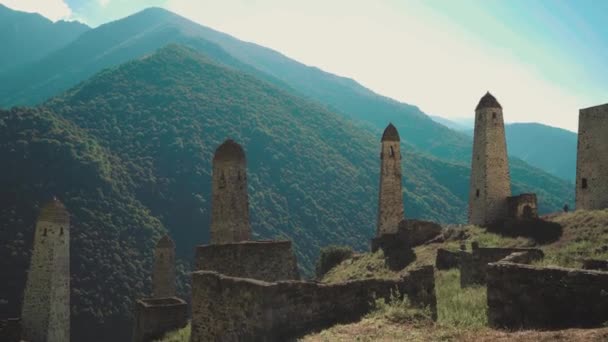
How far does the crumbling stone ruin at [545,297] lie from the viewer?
22.3 feet

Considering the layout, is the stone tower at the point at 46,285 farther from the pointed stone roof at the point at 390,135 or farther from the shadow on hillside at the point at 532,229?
the shadow on hillside at the point at 532,229

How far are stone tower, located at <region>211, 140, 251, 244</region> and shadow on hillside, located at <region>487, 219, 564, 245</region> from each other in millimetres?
13032

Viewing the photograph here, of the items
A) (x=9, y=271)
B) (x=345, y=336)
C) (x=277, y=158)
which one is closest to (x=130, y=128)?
(x=277, y=158)

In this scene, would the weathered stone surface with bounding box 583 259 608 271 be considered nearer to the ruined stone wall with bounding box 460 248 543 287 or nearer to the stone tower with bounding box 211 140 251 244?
the ruined stone wall with bounding box 460 248 543 287

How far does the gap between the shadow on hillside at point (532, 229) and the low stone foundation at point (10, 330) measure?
76.9 feet

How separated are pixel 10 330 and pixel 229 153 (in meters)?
12.7

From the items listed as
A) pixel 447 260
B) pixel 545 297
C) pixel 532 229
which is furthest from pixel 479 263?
pixel 532 229

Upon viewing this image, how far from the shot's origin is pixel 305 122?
135 m

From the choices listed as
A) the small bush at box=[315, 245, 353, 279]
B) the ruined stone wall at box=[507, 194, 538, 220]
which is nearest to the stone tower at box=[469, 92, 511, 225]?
the ruined stone wall at box=[507, 194, 538, 220]

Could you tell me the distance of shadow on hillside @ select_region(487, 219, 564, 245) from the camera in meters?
26.4

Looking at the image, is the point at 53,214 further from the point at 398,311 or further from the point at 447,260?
the point at 398,311

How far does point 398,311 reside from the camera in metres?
8.55

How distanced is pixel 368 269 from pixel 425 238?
542cm

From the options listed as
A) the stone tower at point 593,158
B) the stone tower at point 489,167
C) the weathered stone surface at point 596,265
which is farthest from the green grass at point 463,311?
the stone tower at point 489,167
